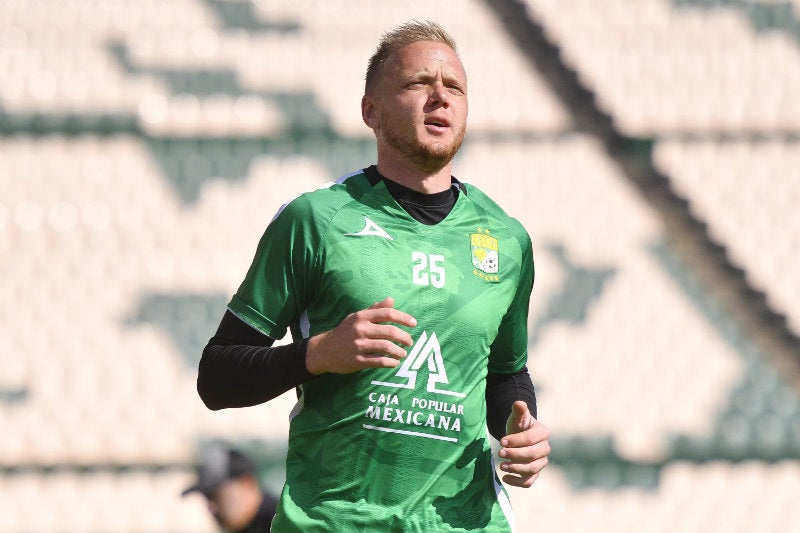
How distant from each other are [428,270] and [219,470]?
7.62 feet

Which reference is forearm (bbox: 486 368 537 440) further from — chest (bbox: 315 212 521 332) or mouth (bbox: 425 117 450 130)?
mouth (bbox: 425 117 450 130)

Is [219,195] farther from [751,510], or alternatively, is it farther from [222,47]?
[751,510]

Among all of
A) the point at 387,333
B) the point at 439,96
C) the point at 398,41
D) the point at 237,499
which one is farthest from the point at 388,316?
the point at 237,499

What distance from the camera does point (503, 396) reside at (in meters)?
1.89

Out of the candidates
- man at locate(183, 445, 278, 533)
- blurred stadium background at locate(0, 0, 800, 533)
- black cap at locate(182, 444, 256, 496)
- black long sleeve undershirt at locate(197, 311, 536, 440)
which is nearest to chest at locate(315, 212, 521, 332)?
black long sleeve undershirt at locate(197, 311, 536, 440)

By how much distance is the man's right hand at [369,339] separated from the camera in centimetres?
146

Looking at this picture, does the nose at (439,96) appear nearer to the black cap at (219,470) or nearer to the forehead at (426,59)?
the forehead at (426,59)

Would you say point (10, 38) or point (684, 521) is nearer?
point (684, 521)

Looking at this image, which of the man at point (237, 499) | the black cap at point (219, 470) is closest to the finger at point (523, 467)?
the man at point (237, 499)

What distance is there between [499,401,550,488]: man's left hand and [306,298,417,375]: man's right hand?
0.77 ft

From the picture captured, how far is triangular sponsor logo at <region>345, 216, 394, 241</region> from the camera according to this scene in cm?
169

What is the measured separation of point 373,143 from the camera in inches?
284

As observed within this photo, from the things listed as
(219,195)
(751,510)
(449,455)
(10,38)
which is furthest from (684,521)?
(10,38)

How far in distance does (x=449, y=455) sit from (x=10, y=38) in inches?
258
